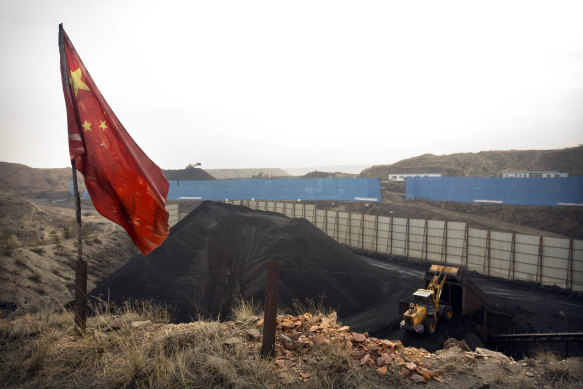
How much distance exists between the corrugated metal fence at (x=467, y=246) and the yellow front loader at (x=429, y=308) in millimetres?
7339

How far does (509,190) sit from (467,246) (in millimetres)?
9422

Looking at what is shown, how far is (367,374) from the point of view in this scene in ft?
15.0

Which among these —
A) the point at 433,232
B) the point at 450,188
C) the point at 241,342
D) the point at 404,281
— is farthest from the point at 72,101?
the point at 450,188

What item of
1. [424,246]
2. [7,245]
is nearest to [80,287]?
[7,245]

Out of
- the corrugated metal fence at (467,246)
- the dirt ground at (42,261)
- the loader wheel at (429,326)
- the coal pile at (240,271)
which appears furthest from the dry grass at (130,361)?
the corrugated metal fence at (467,246)

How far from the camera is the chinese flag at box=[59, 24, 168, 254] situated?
15.4 feet

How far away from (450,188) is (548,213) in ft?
34.0

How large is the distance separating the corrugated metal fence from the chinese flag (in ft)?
61.2

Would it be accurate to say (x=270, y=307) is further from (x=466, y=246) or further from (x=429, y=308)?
(x=466, y=246)

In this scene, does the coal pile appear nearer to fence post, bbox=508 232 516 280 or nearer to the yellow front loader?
the yellow front loader

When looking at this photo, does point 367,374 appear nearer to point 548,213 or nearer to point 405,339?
point 405,339

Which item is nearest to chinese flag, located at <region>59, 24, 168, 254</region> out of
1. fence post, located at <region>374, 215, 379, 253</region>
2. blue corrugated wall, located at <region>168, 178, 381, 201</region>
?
fence post, located at <region>374, 215, 379, 253</region>

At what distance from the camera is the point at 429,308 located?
39.6 ft

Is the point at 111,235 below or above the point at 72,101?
below
